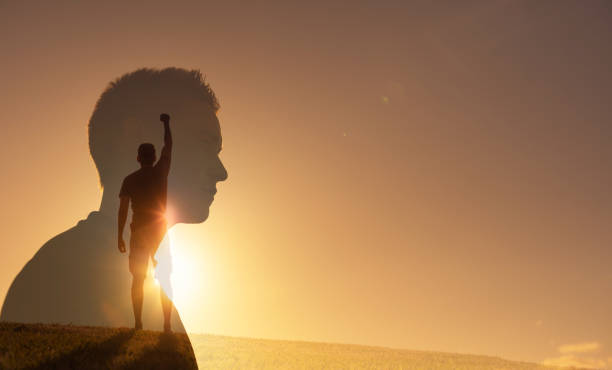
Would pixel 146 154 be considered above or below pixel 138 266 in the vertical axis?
above

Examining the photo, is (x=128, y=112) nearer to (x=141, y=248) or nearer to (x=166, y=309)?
(x=141, y=248)

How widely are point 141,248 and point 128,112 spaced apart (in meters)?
4.62

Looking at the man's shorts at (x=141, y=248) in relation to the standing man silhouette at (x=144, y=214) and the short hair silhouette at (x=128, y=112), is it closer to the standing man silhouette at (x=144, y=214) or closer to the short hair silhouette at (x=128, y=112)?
the standing man silhouette at (x=144, y=214)

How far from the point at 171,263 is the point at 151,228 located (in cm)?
374

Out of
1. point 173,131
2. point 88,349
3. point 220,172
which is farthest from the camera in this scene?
point 220,172

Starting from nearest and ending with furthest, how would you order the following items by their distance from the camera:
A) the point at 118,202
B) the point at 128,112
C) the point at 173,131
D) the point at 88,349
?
the point at 88,349
the point at 128,112
the point at 118,202
the point at 173,131

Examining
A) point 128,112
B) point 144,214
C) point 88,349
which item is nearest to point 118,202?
point 128,112

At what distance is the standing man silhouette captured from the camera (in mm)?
6555

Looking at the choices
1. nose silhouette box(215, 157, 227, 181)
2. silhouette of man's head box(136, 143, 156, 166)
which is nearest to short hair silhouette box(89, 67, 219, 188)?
nose silhouette box(215, 157, 227, 181)

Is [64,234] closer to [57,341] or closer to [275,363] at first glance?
[57,341]

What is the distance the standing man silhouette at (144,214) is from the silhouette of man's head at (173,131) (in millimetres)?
3440

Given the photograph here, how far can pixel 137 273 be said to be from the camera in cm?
654

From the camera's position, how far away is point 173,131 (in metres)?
11.0

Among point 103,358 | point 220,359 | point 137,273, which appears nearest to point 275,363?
point 220,359
